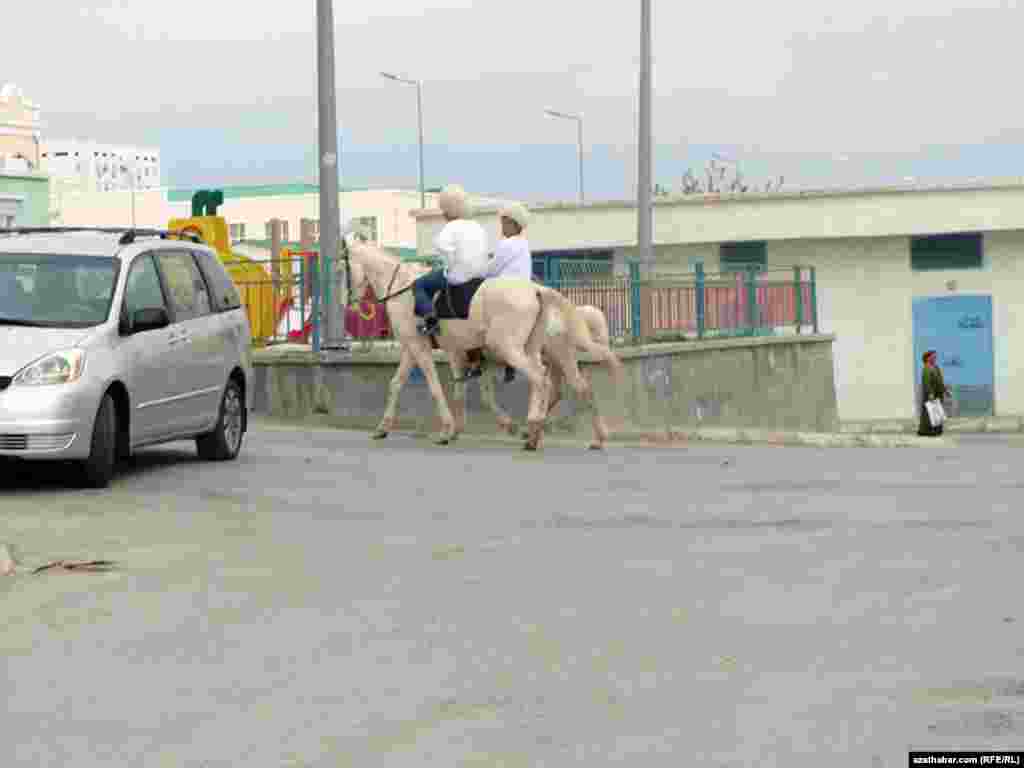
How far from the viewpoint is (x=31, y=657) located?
794 cm

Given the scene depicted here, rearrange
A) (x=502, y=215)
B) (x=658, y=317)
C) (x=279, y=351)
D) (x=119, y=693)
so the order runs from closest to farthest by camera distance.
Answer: (x=119, y=693) → (x=502, y=215) → (x=279, y=351) → (x=658, y=317)

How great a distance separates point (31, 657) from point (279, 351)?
16.0 metres

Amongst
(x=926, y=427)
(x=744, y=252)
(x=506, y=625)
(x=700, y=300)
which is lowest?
(x=926, y=427)

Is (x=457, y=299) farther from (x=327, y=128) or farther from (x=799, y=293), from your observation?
(x=799, y=293)

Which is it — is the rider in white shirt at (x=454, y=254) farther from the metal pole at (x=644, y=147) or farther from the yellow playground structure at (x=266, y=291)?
the metal pole at (x=644, y=147)

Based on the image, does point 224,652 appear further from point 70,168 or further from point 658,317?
point 70,168

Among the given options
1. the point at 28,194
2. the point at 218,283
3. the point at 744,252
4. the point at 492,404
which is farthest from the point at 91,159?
the point at 218,283

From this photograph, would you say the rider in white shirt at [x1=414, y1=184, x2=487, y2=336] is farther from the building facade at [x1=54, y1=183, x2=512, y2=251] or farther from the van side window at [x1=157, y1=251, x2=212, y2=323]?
the building facade at [x1=54, y1=183, x2=512, y2=251]

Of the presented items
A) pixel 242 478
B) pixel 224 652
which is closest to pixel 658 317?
pixel 242 478

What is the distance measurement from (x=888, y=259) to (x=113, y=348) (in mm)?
35421

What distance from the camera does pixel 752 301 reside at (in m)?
30.9

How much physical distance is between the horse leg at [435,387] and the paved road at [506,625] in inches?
180

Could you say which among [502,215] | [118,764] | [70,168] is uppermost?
[70,168]

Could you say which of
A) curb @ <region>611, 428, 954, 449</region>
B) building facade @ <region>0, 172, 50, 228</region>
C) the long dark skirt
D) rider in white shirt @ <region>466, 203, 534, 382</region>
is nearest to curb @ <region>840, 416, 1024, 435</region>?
the long dark skirt
